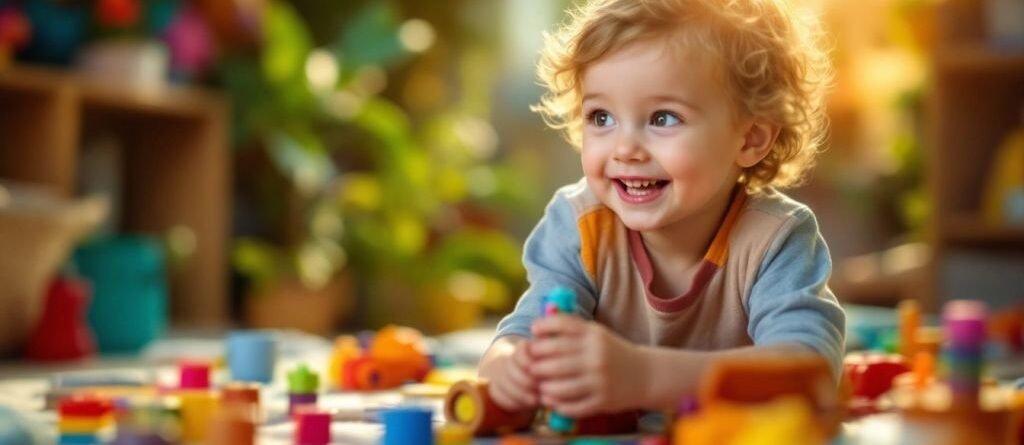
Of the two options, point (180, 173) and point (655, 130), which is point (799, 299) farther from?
point (180, 173)

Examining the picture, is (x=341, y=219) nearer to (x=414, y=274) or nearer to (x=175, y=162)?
(x=414, y=274)

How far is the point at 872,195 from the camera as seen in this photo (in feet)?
12.6

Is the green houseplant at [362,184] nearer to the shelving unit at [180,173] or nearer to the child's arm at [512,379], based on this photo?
the shelving unit at [180,173]

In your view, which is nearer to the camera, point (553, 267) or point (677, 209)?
point (677, 209)

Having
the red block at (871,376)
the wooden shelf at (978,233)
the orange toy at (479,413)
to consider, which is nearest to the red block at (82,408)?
the orange toy at (479,413)

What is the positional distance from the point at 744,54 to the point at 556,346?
34 centimetres

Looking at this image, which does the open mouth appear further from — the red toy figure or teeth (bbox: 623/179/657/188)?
the red toy figure

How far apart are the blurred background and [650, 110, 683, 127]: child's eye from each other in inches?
54.1

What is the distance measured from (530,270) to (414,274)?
2.30m

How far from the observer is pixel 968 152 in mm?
2986

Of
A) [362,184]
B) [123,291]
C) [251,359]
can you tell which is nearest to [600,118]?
[251,359]

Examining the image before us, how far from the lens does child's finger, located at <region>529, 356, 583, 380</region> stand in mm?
974


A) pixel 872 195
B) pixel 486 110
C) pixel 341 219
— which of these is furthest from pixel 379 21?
pixel 872 195

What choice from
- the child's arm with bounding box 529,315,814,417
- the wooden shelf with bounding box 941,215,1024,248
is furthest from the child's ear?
the wooden shelf with bounding box 941,215,1024,248
